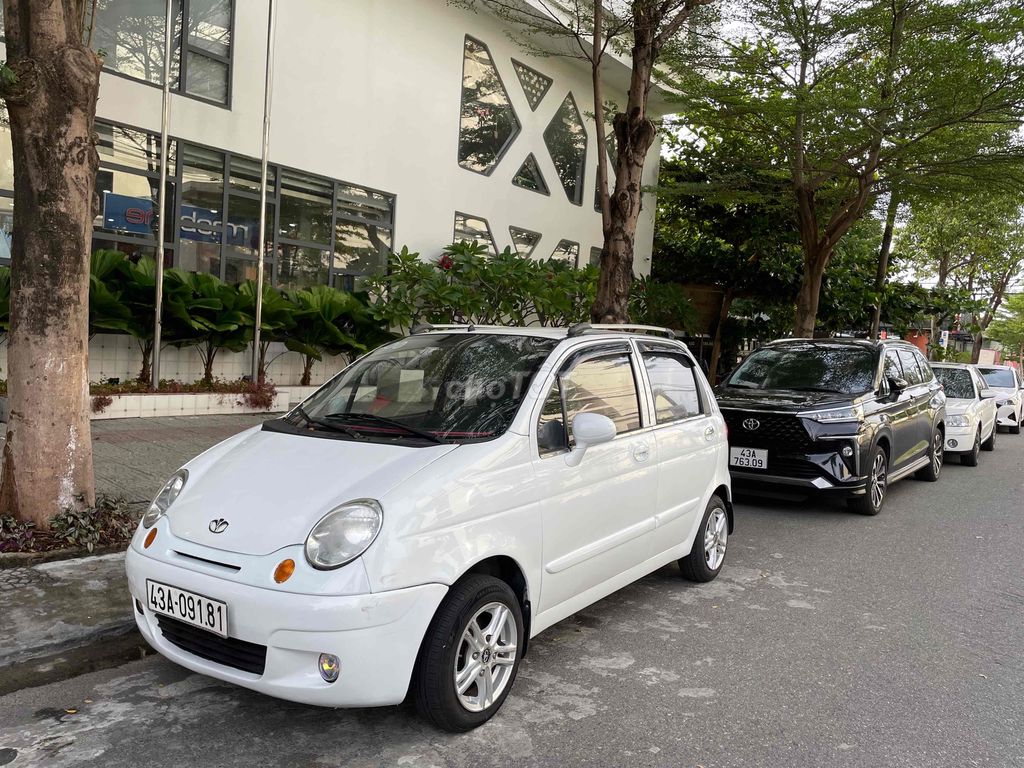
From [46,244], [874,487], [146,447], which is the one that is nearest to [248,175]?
[146,447]

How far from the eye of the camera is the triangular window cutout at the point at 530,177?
1641 cm

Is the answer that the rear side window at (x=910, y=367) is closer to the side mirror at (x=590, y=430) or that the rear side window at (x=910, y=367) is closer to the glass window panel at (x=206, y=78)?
the side mirror at (x=590, y=430)

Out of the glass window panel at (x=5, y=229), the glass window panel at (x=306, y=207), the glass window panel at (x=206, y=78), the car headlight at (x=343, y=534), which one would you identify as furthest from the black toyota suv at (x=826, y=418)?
the glass window panel at (x=5, y=229)

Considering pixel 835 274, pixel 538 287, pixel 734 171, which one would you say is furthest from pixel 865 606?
pixel 835 274

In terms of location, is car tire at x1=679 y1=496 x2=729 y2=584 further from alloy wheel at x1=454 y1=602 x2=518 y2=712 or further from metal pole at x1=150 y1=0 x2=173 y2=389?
metal pole at x1=150 y1=0 x2=173 y2=389

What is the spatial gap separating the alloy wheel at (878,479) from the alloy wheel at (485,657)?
5.66m

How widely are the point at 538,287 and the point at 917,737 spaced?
1071cm

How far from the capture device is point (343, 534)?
122 inches

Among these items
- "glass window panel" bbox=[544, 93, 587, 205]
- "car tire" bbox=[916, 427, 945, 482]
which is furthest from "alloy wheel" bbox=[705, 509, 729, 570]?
"glass window panel" bbox=[544, 93, 587, 205]

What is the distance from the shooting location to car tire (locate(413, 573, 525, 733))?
3125mm

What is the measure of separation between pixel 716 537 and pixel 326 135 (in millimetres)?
9436

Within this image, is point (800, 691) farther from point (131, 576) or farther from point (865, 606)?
point (131, 576)

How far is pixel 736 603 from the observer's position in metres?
5.20

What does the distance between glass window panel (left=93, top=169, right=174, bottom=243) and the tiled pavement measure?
2502 millimetres
